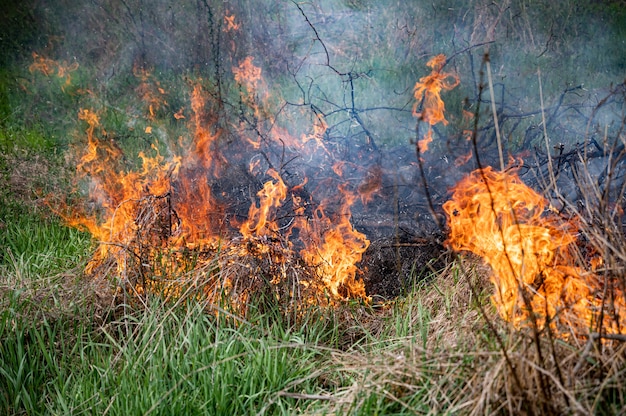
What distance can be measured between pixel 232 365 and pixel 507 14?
22.9 ft

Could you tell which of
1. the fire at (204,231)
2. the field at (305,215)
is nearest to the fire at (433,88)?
the field at (305,215)

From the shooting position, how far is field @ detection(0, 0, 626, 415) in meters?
2.90

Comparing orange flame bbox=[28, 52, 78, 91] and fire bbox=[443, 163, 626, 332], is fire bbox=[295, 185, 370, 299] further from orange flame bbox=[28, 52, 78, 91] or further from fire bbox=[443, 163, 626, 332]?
orange flame bbox=[28, 52, 78, 91]

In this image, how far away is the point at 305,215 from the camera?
541 centimetres

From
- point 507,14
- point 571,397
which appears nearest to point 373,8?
point 507,14

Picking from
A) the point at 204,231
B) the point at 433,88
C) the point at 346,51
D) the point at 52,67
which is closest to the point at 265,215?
the point at 204,231

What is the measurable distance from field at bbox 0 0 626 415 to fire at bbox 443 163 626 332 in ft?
0.07

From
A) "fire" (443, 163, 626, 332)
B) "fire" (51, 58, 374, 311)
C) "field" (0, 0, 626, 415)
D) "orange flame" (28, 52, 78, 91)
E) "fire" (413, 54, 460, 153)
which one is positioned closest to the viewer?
"fire" (443, 163, 626, 332)

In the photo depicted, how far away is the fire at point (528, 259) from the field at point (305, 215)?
0.8 inches

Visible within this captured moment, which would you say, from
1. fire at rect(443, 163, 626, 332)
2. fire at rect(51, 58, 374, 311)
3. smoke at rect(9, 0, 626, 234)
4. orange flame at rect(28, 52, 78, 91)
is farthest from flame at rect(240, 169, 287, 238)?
orange flame at rect(28, 52, 78, 91)

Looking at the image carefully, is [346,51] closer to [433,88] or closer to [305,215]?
[433,88]

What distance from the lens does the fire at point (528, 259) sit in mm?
2799

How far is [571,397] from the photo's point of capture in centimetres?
227

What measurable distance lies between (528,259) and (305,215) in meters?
2.30
